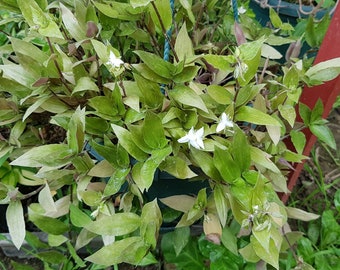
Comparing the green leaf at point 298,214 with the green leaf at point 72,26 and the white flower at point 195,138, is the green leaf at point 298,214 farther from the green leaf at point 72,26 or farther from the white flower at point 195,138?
the green leaf at point 72,26

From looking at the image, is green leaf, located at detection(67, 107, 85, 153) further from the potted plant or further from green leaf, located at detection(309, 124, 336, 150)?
green leaf, located at detection(309, 124, 336, 150)

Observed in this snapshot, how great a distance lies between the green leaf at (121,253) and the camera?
2.49 feet

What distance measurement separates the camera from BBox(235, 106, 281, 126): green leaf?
758 millimetres

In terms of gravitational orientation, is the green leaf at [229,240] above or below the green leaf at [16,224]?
below

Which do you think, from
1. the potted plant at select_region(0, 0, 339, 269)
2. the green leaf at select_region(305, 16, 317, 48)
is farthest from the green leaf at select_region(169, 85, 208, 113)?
the green leaf at select_region(305, 16, 317, 48)

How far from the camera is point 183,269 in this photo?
1104 mm

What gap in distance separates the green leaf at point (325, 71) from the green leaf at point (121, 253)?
452 millimetres

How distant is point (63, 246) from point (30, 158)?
423mm

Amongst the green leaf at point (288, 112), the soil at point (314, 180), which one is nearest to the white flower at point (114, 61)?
the green leaf at point (288, 112)

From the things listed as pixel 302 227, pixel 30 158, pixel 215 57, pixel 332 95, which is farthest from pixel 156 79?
pixel 302 227

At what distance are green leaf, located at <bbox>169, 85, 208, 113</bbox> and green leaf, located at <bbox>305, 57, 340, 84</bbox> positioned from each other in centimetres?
27

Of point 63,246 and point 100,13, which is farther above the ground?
point 100,13

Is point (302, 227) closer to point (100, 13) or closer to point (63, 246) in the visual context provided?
point (63, 246)

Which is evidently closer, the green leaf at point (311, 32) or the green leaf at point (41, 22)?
the green leaf at point (41, 22)
